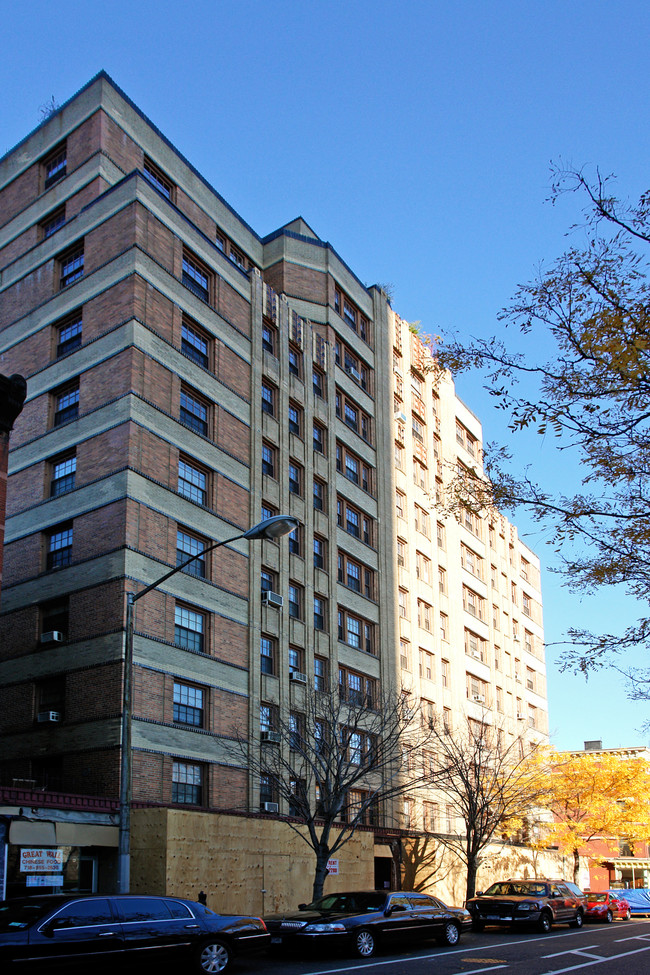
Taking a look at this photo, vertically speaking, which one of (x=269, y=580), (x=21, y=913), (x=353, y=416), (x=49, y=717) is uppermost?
(x=353, y=416)

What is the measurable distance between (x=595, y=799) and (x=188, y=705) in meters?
31.0

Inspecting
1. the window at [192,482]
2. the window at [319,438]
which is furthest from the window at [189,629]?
the window at [319,438]

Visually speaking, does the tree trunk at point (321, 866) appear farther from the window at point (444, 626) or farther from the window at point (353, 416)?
the window at point (444, 626)

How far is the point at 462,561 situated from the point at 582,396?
1836 inches

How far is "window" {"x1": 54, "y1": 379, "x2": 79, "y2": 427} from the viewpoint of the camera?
33.5m

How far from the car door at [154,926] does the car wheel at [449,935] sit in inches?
391

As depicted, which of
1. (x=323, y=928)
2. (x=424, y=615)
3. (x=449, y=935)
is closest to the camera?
(x=323, y=928)

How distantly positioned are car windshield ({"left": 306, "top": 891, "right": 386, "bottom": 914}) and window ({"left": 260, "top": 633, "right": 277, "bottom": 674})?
44.2 feet

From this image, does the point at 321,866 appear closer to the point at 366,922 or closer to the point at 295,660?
the point at 366,922

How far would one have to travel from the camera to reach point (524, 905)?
2867 cm

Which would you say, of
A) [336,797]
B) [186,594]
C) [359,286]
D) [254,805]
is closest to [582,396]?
[336,797]

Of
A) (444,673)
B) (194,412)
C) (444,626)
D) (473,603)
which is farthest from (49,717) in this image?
(473,603)

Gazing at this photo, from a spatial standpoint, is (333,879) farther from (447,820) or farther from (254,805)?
(447,820)

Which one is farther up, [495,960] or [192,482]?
[192,482]
